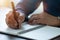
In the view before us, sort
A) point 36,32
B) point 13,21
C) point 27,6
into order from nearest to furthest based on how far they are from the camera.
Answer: point 36,32 < point 13,21 < point 27,6

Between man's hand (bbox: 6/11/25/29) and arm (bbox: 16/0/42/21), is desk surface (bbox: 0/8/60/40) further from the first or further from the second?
arm (bbox: 16/0/42/21)

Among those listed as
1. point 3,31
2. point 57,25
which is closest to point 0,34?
point 3,31

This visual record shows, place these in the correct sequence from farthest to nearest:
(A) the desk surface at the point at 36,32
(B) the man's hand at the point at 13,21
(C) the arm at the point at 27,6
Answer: (C) the arm at the point at 27,6 < (B) the man's hand at the point at 13,21 < (A) the desk surface at the point at 36,32

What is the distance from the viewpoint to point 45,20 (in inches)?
46.4

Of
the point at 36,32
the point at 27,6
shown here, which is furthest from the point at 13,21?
the point at 27,6

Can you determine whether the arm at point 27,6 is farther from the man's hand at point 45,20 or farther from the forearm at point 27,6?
the man's hand at point 45,20

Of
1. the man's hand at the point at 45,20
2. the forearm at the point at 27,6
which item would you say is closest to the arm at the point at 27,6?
the forearm at the point at 27,6

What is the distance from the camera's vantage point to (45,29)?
3.37 ft

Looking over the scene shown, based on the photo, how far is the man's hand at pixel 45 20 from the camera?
1.15 meters

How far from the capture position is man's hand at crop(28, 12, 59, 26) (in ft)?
3.77

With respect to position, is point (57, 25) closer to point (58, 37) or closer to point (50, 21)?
point (50, 21)

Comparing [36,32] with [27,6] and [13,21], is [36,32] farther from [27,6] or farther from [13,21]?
[27,6]

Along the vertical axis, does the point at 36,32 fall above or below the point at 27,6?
below

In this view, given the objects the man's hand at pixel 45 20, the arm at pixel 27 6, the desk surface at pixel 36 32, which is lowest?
the desk surface at pixel 36 32
